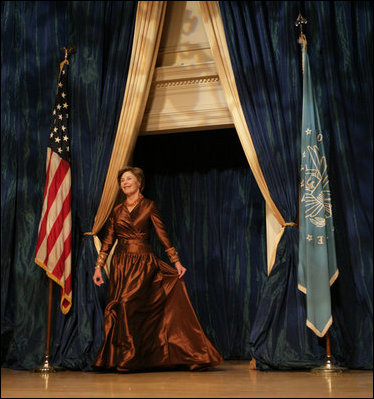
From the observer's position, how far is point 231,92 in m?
6.02

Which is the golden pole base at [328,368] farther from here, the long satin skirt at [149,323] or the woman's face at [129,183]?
the woman's face at [129,183]

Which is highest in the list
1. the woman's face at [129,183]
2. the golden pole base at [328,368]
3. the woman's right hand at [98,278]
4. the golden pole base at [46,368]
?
the woman's face at [129,183]

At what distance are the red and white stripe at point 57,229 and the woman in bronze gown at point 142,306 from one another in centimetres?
51

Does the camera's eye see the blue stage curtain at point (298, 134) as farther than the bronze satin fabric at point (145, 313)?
Yes

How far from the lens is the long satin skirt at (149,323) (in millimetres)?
5078

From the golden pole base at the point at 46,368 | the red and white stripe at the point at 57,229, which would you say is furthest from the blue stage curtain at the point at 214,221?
the golden pole base at the point at 46,368

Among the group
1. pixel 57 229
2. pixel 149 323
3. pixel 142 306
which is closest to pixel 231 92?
pixel 57 229

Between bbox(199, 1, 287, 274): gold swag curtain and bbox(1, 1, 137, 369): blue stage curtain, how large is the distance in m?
0.80

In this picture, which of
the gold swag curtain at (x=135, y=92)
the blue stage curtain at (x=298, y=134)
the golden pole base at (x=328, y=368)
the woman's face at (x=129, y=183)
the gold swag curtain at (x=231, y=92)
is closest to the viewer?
the golden pole base at (x=328, y=368)

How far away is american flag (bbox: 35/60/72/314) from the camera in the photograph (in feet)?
19.6

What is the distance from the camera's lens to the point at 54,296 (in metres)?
6.14

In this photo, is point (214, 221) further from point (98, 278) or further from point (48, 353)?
point (48, 353)

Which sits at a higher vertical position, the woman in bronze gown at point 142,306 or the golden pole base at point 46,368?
the woman in bronze gown at point 142,306

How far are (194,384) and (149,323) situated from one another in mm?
1034
